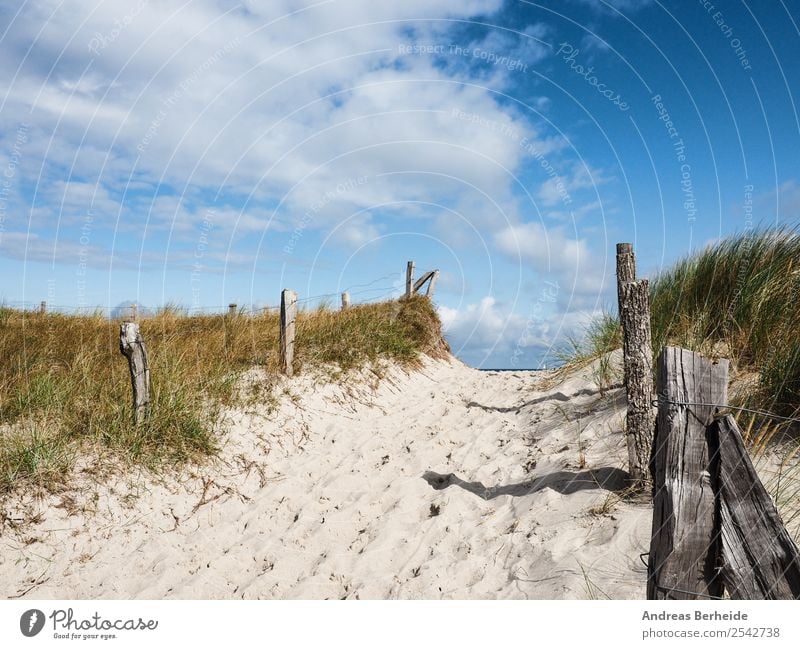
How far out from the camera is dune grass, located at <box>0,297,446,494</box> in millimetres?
5102

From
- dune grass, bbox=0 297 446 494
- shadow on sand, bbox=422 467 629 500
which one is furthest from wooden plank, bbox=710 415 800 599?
dune grass, bbox=0 297 446 494

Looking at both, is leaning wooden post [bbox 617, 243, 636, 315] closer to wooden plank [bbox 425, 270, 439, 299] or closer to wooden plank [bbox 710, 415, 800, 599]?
wooden plank [bbox 710, 415, 800, 599]

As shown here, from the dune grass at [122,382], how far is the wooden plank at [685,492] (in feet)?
15.3

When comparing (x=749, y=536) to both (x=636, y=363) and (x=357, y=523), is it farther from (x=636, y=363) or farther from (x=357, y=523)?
(x=357, y=523)

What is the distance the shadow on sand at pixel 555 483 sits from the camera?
475 centimetres

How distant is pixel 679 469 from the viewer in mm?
2404

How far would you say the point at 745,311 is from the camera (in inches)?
262

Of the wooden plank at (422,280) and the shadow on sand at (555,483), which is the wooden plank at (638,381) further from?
the wooden plank at (422,280)

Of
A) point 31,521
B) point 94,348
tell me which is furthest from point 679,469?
point 94,348

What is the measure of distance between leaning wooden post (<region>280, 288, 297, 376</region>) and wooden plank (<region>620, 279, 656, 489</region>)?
486 cm

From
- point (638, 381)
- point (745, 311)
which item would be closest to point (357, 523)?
point (638, 381)

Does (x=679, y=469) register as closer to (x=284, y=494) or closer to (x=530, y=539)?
(x=530, y=539)

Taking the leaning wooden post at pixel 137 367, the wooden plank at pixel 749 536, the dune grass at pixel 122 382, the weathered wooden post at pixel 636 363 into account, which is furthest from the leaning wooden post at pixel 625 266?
the leaning wooden post at pixel 137 367
